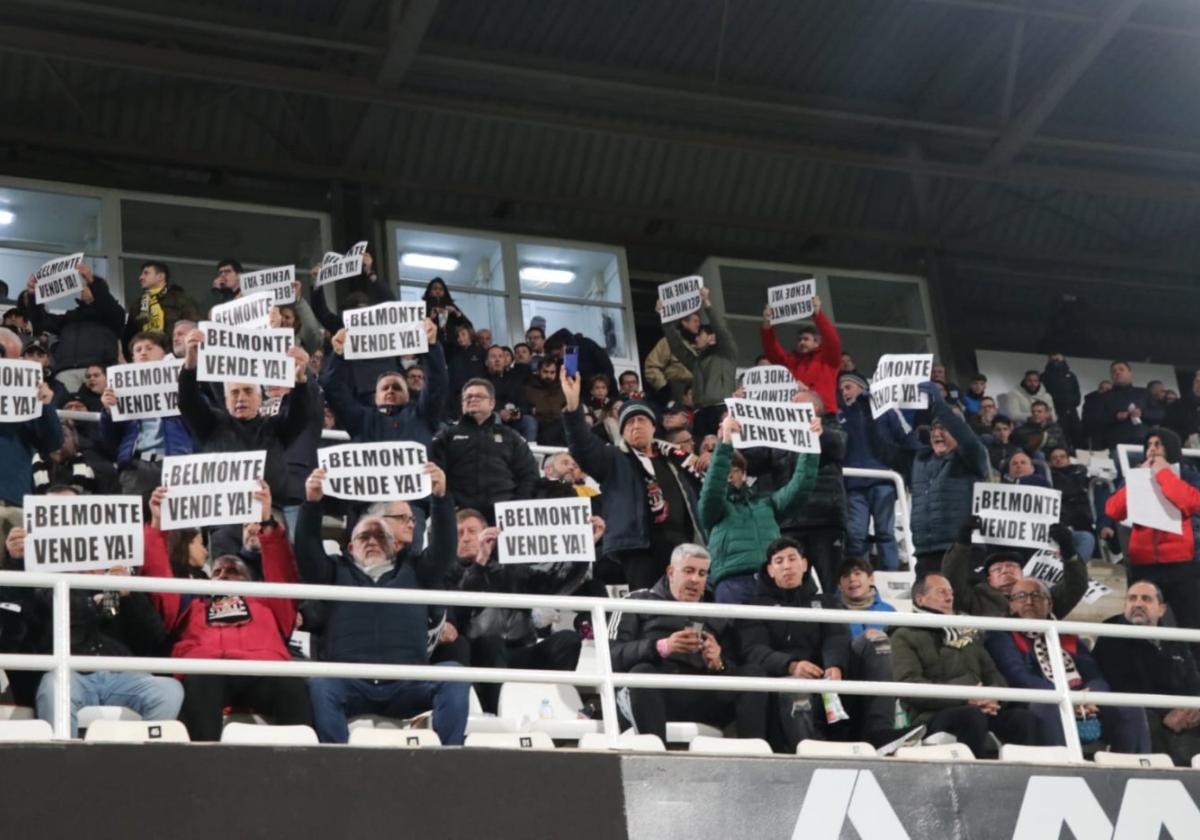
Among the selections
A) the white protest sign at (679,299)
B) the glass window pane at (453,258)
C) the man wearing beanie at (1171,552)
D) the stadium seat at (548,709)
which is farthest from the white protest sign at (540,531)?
the glass window pane at (453,258)

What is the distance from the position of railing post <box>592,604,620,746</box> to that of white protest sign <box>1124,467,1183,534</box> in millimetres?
5205

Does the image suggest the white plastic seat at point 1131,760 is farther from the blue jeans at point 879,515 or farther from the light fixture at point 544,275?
the light fixture at point 544,275

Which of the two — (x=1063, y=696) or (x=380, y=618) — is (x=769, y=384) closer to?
(x=1063, y=696)

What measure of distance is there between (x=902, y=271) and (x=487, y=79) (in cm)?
612

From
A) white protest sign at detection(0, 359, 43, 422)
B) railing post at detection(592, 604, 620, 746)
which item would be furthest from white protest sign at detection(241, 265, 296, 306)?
railing post at detection(592, 604, 620, 746)

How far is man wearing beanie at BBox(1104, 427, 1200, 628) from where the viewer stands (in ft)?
39.2

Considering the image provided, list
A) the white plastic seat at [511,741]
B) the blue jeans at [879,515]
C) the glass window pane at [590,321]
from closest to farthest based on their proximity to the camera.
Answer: the white plastic seat at [511,741]
the blue jeans at [879,515]
the glass window pane at [590,321]

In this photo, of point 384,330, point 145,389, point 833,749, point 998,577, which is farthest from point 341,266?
point 833,749

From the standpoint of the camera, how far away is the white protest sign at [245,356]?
9531mm

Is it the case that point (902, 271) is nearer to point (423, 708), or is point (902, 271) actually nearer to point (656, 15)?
point (656, 15)

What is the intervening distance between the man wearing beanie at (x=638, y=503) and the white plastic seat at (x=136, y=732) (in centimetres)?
400

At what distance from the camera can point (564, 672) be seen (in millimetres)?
8031

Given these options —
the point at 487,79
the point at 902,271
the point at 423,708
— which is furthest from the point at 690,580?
the point at 902,271

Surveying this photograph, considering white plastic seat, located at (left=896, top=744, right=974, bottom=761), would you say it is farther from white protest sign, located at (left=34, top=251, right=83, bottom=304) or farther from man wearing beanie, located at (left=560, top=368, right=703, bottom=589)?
white protest sign, located at (left=34, top=251, right=83, bottom=304)
